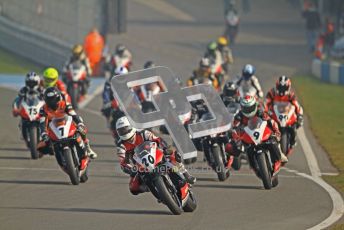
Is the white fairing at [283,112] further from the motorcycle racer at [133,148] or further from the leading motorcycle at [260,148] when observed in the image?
the motorcycle racer at [133,148]

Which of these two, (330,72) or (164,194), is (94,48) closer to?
(330,72)

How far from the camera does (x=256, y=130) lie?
18859 millimetres

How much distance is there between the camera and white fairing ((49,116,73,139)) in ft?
62.6

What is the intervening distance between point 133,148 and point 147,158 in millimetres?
552

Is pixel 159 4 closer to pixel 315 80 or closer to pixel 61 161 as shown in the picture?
pixel 315 80

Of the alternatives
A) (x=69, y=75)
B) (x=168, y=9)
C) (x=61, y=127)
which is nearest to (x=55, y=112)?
(x=61, y=127)

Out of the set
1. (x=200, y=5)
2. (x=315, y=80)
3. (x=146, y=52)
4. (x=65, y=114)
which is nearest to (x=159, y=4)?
(x=200, y=5)

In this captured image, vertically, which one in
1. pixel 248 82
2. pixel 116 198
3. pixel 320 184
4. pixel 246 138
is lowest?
pixel 320 184

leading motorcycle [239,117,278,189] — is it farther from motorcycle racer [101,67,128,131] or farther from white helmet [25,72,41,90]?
motorcycle racer [101,67,128,131]

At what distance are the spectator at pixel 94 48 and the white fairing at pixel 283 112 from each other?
1790cm

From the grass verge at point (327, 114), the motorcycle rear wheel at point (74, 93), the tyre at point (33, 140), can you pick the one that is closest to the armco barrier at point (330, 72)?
the grass verge at point (327, 114)

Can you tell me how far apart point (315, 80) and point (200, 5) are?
2315cm

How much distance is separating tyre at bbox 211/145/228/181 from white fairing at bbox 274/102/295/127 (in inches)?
93.8

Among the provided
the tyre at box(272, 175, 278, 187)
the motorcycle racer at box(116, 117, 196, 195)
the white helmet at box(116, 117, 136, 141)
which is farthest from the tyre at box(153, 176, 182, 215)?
the tyre at box(272, 175, 278, 187)
